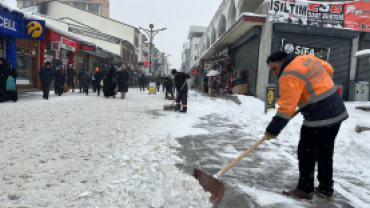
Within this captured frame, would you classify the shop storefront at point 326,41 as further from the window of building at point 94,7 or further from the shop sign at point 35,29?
the window of building at point 94,7

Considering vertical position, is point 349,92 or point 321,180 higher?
point 349,92

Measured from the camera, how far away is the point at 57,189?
100.0 inches

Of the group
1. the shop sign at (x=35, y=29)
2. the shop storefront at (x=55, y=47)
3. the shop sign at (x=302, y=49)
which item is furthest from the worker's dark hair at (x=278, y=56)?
the shop storefront at (x=55, y=47)

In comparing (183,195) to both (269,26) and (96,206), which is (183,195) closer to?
(96,206)

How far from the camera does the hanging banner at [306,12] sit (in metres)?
11.3

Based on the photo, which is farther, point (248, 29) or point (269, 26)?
point (248, 29)

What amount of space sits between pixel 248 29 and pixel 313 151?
446 inches

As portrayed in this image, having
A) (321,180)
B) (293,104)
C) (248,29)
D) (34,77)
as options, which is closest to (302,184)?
(321,180)

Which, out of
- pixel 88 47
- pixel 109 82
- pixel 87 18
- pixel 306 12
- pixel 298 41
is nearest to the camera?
pixel 306 12

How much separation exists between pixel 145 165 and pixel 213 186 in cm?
98

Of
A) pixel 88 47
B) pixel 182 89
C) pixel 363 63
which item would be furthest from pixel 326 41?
pixel 88 47

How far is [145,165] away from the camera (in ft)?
10.6

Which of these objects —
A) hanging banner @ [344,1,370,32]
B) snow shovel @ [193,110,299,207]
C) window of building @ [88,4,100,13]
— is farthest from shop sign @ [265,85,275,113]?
window of building @ [88,4,100,13]

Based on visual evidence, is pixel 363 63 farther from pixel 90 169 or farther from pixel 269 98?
pixel 90 169
